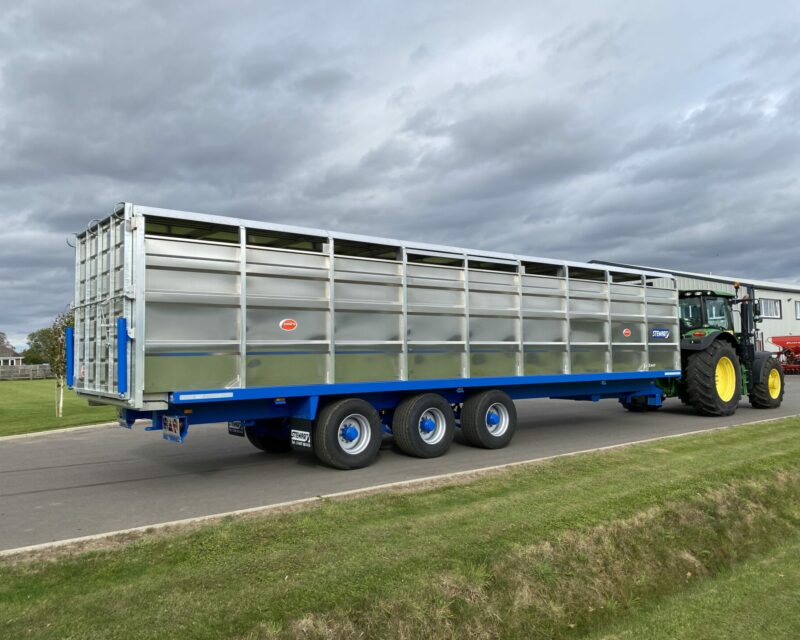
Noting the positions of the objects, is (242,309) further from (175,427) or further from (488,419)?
(488,419)

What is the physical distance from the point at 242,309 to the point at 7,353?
9137cm

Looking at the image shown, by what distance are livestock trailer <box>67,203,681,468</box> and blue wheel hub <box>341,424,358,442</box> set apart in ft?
0.27

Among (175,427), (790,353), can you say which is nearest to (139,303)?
(175,427)

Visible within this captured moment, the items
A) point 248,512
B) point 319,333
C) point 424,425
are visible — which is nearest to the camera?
point 248,512

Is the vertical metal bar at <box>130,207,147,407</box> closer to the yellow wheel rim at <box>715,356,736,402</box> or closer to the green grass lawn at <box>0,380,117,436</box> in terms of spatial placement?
the green grass lawn at <box>0,380,117,436</box>

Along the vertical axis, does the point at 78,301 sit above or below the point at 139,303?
above

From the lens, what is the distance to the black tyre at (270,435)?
9828 millimetres

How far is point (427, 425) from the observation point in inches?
391

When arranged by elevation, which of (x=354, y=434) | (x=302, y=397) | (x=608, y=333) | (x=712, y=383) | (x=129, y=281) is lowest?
(x=354, y=434)

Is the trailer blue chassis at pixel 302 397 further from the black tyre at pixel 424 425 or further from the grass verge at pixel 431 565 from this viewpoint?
the grass verge at pixel 431 565

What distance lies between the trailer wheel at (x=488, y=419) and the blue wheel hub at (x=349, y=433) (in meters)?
2.25

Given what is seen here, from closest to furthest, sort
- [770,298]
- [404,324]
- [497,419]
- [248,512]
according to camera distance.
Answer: [248,512]
[404,324]
[497,419]
[770,298]

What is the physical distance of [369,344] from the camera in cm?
909

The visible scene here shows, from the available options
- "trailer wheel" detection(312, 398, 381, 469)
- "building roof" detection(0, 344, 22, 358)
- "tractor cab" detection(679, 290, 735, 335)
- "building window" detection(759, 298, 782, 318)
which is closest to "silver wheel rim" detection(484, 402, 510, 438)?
"trailer wheel" detection(312, 398, 381, 469)
